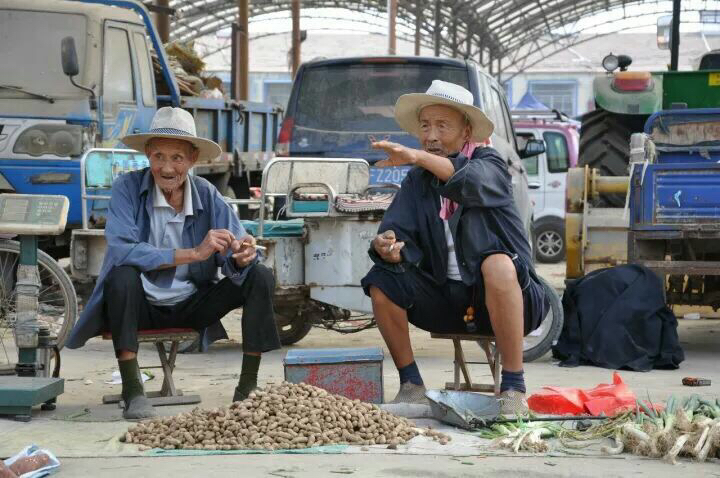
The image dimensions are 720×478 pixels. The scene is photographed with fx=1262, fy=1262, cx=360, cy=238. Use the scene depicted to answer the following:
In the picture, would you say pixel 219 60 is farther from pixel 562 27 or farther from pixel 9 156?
pixel 9 156

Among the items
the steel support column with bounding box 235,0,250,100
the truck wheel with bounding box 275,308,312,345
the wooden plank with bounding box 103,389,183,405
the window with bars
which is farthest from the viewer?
the window with bars

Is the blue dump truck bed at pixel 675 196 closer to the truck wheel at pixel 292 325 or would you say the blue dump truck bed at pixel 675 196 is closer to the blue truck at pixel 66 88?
the truck wheel at pixel 292 325

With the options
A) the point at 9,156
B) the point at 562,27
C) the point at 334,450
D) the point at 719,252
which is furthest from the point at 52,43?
the point at 562,27

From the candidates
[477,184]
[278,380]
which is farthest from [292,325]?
[477,184]

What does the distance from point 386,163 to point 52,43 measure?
580cm

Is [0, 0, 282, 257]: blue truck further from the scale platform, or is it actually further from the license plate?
the scale platform

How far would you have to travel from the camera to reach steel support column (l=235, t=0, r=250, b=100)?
18391mm

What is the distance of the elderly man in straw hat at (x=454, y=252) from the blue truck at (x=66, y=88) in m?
4.57

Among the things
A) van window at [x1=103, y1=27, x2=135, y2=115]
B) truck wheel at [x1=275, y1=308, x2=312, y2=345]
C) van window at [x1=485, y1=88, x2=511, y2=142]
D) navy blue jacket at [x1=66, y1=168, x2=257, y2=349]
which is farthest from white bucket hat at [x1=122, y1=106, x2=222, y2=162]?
van window at [x1=103, y1=27, x2=135, y2=115]

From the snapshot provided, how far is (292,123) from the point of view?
10.3m

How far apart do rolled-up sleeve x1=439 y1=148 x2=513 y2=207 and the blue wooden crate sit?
33.7 inches

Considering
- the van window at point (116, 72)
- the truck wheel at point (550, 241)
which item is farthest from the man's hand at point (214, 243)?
the truck wheel at point (550, 241)

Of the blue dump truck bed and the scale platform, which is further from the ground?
the blue dump truck bed

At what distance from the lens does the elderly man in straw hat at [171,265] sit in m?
5.95
